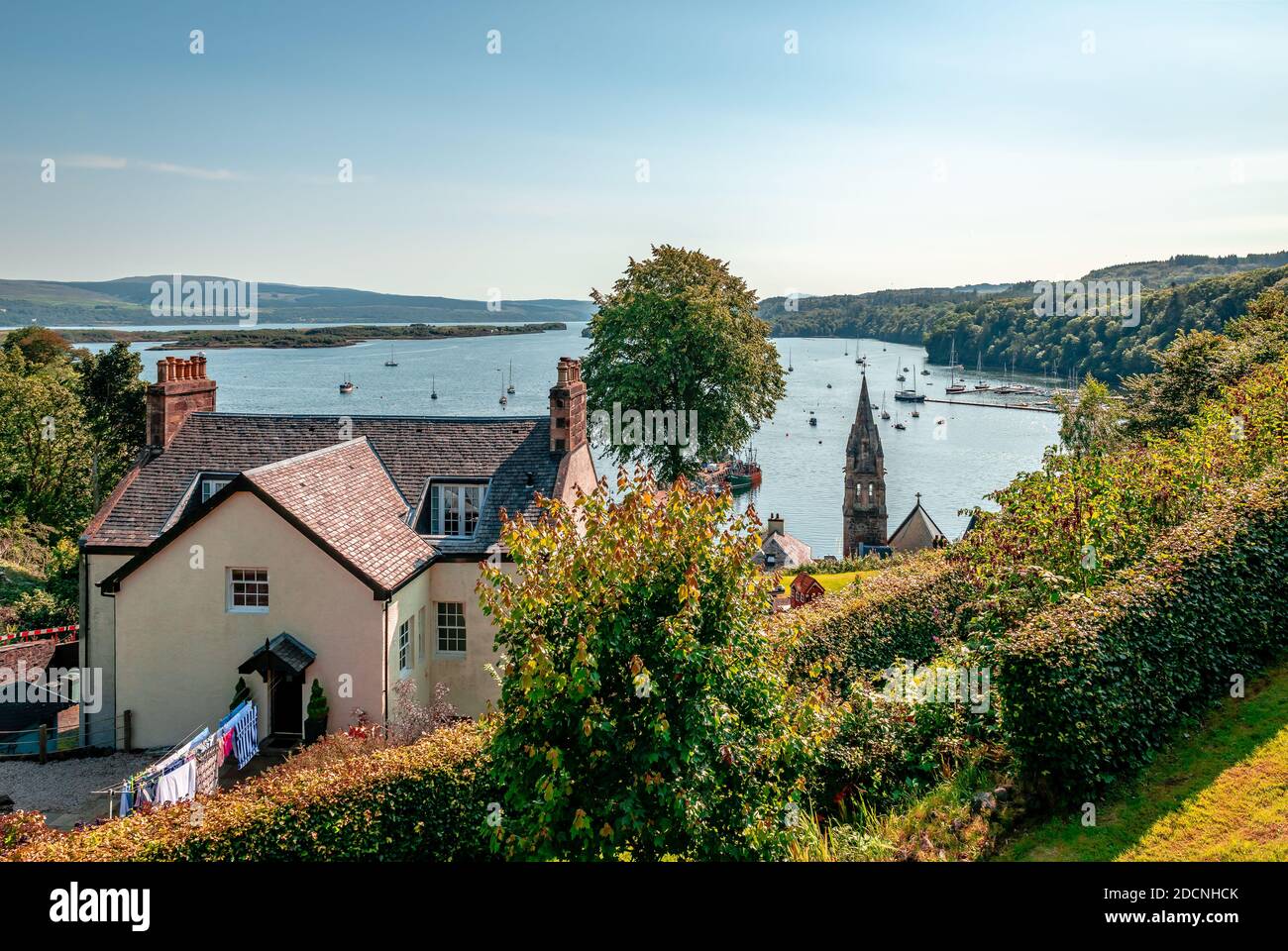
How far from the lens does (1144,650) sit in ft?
44.0

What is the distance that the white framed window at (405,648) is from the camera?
23.8 meters

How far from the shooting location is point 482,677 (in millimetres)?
25562

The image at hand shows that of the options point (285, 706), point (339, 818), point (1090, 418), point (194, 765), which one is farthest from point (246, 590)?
point (1090, 418)

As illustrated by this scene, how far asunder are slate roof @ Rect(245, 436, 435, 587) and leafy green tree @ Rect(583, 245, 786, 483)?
1812cm

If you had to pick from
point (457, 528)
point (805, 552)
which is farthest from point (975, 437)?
point (457, 528)

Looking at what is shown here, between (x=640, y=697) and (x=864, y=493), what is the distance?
7104cm

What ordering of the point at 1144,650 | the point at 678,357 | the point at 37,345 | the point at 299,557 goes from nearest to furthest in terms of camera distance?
the point at 1144,650 < the point at 299,557 < the point at 678,357 < the point at 37,345

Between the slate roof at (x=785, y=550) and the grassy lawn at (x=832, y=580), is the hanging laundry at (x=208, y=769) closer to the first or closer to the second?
the grassy lawn at (x=832, y=580)

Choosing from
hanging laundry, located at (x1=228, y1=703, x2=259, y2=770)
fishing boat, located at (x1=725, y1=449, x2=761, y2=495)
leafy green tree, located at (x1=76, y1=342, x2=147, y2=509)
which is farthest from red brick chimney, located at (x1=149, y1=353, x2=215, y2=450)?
fishing boat, located at (x1=725, y1=449, x2=761, y2=495)

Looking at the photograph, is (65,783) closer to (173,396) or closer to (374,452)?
(374,452)

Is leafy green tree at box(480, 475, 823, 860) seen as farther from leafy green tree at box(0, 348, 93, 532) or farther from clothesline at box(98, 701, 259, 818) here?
leafy green tree at box(0, 348, 93, 532)

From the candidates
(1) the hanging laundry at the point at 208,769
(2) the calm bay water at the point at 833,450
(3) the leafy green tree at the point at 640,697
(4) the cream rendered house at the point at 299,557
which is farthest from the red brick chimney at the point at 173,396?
(2) the calm bay water at the point at 833,450
